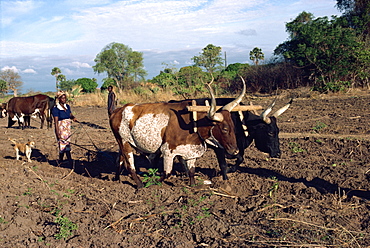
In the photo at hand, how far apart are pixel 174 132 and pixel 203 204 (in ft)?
4.76

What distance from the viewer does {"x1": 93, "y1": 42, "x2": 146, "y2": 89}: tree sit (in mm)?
45666

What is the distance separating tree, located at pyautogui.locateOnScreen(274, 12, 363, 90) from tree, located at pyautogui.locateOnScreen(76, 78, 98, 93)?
32.2 m

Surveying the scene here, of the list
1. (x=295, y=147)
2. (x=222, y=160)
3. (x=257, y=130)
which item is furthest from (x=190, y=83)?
(x=222, y=160)

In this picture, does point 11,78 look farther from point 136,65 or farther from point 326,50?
point 326,50

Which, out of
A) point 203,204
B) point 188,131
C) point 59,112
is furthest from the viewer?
point 59,112

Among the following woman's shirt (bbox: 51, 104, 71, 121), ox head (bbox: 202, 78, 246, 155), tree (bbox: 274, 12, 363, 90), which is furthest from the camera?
tree (bbox: 274, 12, 363, 90)

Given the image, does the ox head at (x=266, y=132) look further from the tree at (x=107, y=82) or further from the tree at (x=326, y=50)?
the tree at (x=107, y=82)

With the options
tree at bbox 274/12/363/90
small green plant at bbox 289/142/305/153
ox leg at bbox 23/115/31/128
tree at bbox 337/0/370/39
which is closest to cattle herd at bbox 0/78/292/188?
small green plant at bbox 289/142/305/153

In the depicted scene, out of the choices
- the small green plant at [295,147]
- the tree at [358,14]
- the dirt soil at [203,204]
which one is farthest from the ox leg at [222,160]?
the tree at [358,14]

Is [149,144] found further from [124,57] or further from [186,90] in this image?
[124,57]

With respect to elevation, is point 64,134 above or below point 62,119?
below

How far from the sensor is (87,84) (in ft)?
159

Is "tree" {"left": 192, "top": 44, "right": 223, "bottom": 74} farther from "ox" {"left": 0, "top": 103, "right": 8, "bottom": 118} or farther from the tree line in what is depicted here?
"ox" {"left": 0, "top": 103, "right": 8, "bottom": 118}

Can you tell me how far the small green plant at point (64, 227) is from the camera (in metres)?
4.33
